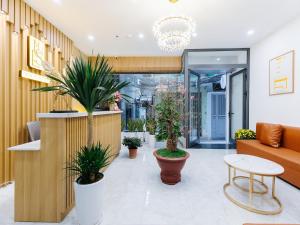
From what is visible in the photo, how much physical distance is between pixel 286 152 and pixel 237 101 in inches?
116

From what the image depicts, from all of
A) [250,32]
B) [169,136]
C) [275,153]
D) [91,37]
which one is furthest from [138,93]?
[275,153]

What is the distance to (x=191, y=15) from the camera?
337 cm

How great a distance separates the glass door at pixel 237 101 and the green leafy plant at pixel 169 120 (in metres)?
3.58

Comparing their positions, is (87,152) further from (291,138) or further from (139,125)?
(139,125)

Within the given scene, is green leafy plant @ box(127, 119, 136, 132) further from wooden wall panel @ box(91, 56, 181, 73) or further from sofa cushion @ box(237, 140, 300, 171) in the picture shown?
→ sofa cushion @ box(237, 140, 300, 171)

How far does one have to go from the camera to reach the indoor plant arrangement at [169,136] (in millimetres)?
2746

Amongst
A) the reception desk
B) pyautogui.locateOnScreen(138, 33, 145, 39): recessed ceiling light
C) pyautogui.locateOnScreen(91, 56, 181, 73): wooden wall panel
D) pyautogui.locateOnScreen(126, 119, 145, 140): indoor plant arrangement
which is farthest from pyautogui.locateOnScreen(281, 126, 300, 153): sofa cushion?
pyautogui.locateOnScreen(126, 119, 145, 140): indoor plant arrangement

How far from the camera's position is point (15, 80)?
2824 mm

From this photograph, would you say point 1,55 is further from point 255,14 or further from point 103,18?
point 255,14

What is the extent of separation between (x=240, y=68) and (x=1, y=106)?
20.2 feet

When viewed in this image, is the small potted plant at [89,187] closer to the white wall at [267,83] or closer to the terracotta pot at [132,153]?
the terracotta pot at [132,153]

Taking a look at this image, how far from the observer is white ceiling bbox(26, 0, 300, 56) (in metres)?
3.01

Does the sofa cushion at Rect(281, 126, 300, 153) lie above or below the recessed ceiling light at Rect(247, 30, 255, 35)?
below

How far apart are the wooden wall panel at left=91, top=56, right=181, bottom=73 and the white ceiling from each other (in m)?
1.17
